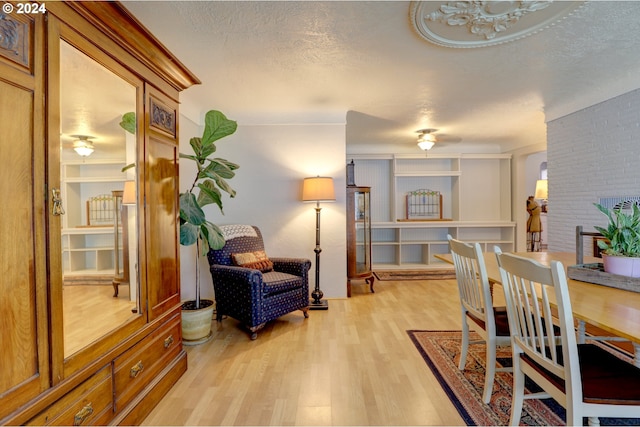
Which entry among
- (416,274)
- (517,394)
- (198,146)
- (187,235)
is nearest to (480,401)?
(517,394)

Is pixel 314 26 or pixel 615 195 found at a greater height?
pixel 314 26

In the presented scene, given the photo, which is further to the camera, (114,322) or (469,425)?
(469,425)

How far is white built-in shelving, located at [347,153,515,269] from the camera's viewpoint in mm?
5809

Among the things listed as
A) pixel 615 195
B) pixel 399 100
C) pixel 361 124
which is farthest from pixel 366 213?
pixel 615 195

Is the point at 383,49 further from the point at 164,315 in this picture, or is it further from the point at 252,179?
the point at 164,315

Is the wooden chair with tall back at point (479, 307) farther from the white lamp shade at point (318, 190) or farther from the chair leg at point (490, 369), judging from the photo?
the white lamp shade at point (318, 190)

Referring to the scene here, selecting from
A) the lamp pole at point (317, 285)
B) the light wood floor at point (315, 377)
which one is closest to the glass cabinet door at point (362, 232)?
the lamp pole at point (317, 285)

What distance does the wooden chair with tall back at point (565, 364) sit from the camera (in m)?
1.11

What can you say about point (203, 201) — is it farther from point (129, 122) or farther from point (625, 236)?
point (625, 236)

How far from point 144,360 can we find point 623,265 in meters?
2.65

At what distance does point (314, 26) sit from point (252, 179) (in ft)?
7.08

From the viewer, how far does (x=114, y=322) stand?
1.48m

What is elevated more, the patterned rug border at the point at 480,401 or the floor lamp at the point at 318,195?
the floor lamp at the point at 318,195

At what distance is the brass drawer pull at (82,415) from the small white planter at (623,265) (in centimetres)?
263
